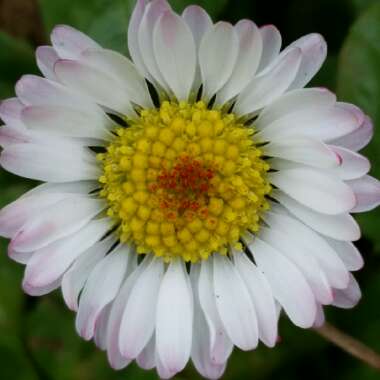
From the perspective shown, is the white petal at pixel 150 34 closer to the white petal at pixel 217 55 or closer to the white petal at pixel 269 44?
the white petal at pixel 217 55

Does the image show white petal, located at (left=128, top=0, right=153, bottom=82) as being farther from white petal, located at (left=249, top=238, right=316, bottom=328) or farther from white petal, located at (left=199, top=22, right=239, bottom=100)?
white petal, located at (left=249, top=238, right=316, bottom=328)

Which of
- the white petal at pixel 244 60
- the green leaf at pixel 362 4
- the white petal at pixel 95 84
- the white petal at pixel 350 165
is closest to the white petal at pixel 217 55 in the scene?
the white petal at pixel 244 60

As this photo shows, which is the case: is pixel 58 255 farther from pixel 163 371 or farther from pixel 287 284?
pixel 287 284

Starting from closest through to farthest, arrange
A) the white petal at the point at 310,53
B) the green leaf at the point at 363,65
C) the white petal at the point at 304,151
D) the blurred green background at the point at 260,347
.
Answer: the white petal at the point at 304,151
the white petal at the point at 310,53
the green leaf at the point at 363,65
the blurred green background at the point at 260,347

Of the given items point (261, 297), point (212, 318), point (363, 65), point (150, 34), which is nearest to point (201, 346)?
point (212, 318)

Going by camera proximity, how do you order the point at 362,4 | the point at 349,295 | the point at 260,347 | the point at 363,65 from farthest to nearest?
the point at 260,347 < the point at 362,4 < the point at 363,65 < the point at 349,295
